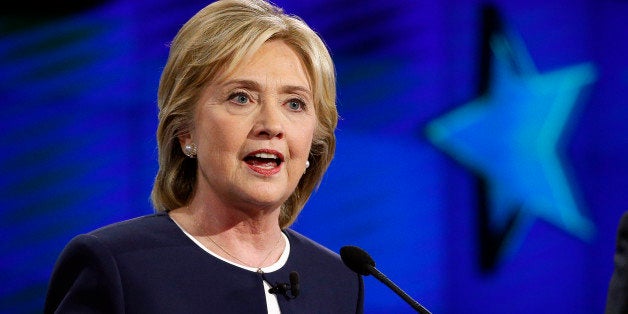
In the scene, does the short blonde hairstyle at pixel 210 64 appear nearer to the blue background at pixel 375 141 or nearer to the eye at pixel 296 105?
the eye at pixel 296 105

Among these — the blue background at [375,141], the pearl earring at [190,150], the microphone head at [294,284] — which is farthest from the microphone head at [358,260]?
the blue background at [375,141]

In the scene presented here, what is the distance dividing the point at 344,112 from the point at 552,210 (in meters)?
1.07

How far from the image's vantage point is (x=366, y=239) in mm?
3844

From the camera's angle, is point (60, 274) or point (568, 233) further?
point (568, 233)

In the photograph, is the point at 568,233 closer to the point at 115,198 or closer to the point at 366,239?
the point at 366,239

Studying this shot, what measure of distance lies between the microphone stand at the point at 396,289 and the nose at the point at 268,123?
318 mm

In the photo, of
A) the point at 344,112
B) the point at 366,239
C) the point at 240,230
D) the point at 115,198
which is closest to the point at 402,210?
the point at 366,239

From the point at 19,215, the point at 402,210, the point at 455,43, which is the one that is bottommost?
the point at 19,215

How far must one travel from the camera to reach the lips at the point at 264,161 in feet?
6.16

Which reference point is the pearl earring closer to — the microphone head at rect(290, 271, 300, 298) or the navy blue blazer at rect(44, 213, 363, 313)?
the navy blue blazer at rect(44, 213, 363, 313)

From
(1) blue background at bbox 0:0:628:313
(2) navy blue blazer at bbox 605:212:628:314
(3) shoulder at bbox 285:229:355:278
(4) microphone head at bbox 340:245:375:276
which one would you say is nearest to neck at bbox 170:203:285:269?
(3) shoulder at bbox 285:229:355:278

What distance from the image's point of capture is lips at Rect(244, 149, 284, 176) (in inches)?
74.0

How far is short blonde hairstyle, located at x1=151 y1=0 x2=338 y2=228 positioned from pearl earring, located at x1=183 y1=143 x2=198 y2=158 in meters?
0.03

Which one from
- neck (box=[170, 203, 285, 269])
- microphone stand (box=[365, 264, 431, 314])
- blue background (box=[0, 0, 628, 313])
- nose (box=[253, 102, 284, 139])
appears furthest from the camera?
blue background (box=[0, 0, 628, 313])
